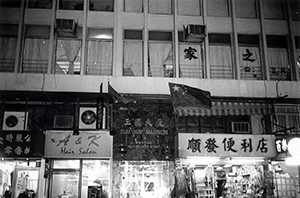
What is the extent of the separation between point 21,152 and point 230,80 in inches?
387

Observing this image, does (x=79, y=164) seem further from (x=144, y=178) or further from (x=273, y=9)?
(x=273, y=9)

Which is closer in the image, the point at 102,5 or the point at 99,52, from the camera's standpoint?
the point at 99,52

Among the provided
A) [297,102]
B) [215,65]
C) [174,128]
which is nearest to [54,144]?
[174,128]

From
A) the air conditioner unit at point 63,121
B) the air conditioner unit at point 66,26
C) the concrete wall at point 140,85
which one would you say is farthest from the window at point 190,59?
the air conditioner unit at point 63,121

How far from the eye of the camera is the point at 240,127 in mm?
15328

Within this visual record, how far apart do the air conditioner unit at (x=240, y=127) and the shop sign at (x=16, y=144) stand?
922 cm

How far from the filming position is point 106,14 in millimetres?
15547

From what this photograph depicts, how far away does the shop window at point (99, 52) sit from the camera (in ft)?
49.0

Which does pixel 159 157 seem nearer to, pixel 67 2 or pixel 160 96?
pixel 160 96

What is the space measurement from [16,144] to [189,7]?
34.8ft

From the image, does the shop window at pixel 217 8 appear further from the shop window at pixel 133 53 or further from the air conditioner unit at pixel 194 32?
the shop window at pixel 133 53

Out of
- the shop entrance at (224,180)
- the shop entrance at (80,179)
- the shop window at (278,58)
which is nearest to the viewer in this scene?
the shop entrance at (224,180)

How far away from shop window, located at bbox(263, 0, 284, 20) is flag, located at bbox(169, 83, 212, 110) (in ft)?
22.4

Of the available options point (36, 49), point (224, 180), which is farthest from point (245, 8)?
point (36, 49)
